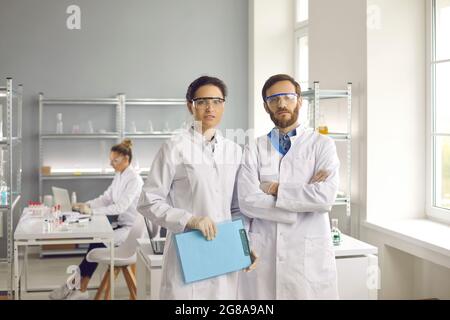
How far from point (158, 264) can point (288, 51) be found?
409 centimetres

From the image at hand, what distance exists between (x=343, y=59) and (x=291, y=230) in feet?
8.30

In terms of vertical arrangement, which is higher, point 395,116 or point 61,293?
point 395,116

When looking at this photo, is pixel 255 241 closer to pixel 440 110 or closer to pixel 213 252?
pixel 213 252

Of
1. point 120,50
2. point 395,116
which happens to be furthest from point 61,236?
point 120,50

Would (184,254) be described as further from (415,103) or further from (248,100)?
(248,100)

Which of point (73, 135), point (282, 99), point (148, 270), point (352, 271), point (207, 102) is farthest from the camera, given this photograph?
point (73, 135)

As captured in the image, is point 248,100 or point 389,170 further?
point 248,100

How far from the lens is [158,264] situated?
316 cm

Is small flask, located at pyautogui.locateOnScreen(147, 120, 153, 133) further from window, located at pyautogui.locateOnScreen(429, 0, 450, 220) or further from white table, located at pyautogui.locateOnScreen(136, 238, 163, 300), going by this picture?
window, located at pyautogui.locateOnScreen(429, 0, 450, 220)

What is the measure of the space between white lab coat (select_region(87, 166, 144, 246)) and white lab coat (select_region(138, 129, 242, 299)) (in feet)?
8.41

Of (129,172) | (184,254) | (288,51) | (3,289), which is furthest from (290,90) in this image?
(288,51)

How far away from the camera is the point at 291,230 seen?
237 cm

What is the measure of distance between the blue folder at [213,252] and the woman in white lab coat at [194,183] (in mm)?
68
